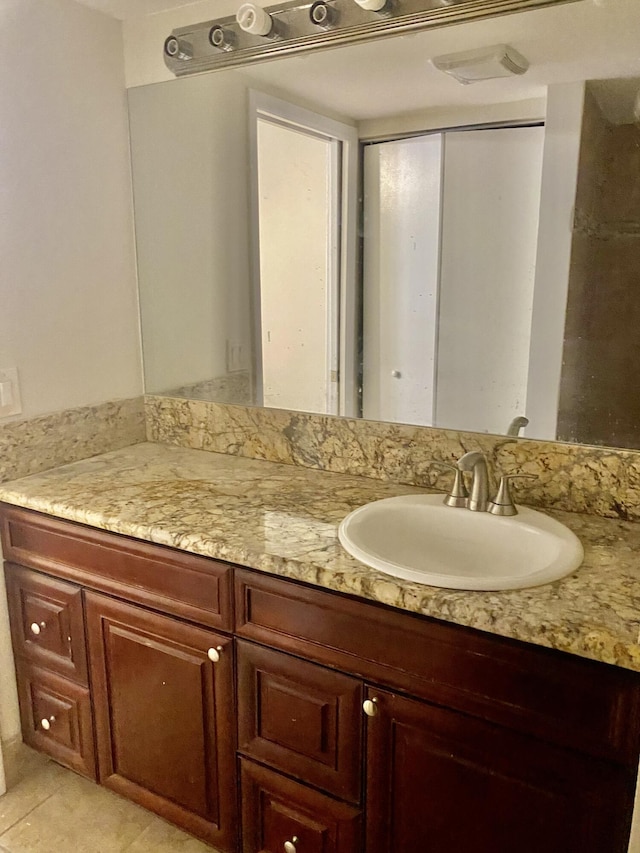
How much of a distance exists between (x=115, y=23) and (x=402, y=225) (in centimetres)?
106

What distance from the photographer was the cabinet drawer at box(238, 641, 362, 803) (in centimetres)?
124

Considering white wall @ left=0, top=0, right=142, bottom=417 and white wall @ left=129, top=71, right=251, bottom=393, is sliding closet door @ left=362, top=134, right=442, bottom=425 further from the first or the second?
white wall @ left=0, top=0, right=142, bottom=417

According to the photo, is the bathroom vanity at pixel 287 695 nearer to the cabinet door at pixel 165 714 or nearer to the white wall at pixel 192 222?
the cabinet door at pixel 165 714

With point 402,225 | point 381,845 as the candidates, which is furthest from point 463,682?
point 402,225

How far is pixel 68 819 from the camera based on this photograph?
1.73 meters

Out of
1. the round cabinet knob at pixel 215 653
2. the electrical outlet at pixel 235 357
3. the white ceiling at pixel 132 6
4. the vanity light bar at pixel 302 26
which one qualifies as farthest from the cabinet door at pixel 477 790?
the white ceiling at pixel 132 6

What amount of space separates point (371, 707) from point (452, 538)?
42cm

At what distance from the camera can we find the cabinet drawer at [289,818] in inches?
50.7

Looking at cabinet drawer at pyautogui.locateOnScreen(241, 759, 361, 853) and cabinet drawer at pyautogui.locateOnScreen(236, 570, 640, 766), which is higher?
cabinet drawer at pyautogui.locateOnScreen(236, 570, 640, 766)

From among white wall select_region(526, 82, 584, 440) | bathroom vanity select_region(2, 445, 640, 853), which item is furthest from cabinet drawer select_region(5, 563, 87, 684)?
white wall select_region(526, 82, 584, 440)

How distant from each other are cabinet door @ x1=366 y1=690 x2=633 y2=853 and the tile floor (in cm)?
70

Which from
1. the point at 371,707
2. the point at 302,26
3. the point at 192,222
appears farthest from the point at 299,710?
the point at 302,26

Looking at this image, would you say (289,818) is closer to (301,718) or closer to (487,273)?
(301,718)

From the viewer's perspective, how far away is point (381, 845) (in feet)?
4.12
